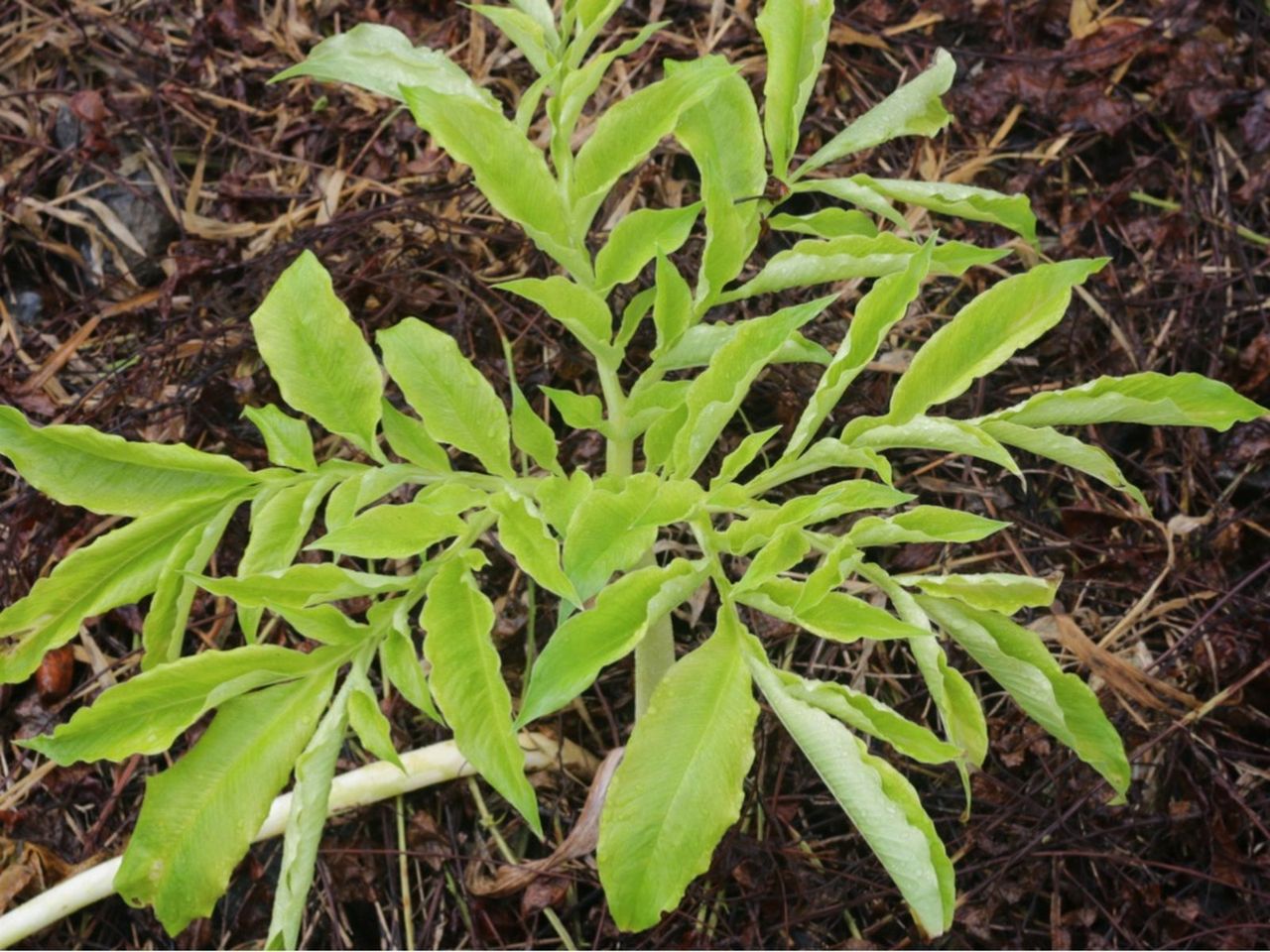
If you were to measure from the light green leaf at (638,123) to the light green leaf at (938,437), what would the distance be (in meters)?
0.33

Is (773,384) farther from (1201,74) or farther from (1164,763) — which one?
(1201,74)

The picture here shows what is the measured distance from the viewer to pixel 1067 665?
5.50 feet

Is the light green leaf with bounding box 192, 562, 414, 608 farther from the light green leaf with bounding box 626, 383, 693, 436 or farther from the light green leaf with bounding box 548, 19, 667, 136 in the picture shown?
the light green leaf with bounding box 548, 19, 667, 136

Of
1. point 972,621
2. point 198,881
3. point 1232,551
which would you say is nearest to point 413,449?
point 198,881

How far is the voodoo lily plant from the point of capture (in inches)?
41.1

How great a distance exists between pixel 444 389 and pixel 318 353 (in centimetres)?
12

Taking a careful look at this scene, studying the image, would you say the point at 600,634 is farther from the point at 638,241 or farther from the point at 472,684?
the point at 638,241

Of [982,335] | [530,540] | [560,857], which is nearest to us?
[530,540]

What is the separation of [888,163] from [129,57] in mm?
1263

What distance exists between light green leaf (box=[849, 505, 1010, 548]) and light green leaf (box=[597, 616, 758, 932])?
0.19 m

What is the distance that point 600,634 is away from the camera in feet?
3.40

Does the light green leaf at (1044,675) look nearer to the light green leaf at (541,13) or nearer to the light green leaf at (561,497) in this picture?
the light green leaf at (561,497)

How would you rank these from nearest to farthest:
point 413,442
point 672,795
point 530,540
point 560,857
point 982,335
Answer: point 672,795, point 530,540, point 982,335, point 413,442, point 560,857

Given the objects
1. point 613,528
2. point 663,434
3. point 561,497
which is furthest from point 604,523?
point 663,434
